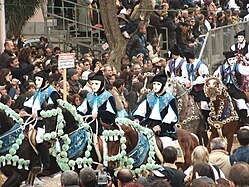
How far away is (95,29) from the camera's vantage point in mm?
28750

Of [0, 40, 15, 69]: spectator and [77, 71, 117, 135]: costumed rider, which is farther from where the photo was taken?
[0, 40, 15, 69]: spectator

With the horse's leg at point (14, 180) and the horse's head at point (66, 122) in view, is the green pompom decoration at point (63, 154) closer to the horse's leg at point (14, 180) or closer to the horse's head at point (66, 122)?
the horse's head at point (66, 122)

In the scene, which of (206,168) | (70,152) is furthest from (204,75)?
(206,168)

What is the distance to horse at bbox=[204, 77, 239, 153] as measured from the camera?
1830cm

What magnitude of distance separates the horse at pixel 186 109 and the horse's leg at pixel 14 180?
393 centimetres

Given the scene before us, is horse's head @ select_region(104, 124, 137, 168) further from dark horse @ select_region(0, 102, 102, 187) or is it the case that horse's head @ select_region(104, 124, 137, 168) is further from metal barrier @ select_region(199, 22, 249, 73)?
metal barrier @ select_region(199, 22, 249, 73)

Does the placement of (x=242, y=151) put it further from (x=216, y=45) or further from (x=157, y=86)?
(x=216, y=45)

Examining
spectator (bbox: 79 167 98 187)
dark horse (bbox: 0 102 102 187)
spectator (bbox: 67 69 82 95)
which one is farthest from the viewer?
spectator (bbox: 67 69 82 95)

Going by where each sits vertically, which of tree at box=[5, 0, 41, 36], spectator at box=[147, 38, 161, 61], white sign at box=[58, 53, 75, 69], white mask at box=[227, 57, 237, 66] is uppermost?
tree at box=[5, 0, 41, 36]

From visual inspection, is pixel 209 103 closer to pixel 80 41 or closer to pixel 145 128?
pixel 145 128

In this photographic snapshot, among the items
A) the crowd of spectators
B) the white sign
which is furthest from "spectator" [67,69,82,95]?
the crowd of spectators

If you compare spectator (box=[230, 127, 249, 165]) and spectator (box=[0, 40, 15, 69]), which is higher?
spectator (box=[0, 40, 15, 69])

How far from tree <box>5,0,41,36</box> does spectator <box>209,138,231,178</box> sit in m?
14.2

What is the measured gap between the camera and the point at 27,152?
15.7 m
